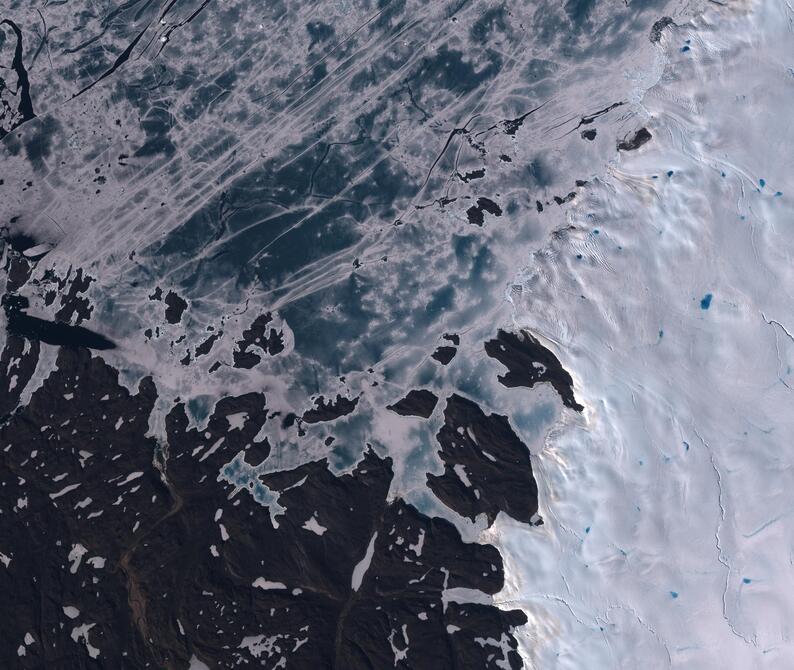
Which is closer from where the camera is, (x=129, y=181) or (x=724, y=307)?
(x=724, y=307)

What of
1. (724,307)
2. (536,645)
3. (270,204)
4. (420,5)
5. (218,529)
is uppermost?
(420,5)

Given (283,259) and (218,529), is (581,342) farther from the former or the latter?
(218,529)

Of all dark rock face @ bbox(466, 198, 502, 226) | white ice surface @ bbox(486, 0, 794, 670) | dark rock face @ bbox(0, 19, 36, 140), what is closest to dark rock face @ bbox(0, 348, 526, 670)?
white ice surface @ bbox(486, 0, 794, 670)

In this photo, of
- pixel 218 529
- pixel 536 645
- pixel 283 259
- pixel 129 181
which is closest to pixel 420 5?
pixel 283 259

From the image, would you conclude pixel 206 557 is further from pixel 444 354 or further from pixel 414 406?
pixel 444 354

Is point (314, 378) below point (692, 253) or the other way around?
the other way around

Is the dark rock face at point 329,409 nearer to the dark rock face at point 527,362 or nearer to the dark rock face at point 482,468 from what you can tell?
the dark rock face at point 482,468

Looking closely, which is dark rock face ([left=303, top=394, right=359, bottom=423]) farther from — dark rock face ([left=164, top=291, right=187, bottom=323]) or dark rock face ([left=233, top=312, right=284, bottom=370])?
dark rock face ([left=164, top=291, right=187, bottom=323])
